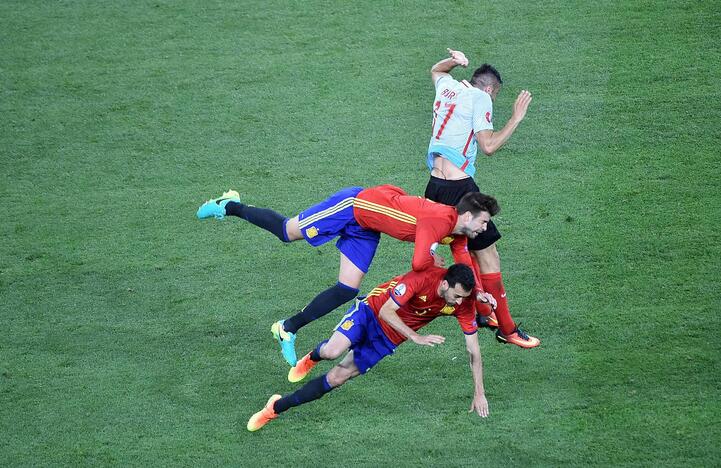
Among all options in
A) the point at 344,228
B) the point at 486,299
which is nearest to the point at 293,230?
the point at 344,228

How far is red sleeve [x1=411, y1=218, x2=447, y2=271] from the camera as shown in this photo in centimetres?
677

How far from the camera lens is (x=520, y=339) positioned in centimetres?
781

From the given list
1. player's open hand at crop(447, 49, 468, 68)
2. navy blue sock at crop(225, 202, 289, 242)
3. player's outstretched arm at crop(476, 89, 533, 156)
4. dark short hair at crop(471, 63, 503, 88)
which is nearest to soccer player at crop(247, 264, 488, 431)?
navy blue sock at crop(225, 202, 289, 242)

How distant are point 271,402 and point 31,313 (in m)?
2.59

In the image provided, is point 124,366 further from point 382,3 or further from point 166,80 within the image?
point 382,3

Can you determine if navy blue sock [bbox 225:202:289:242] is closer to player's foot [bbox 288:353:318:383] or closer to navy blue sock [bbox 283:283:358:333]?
navy blue sock [bbox 283:283:358:333]

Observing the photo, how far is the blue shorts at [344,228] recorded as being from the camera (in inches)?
290

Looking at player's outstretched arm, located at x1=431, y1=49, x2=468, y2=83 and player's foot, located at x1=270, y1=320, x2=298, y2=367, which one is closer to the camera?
player's foot, located at x1=270, y1=320, x2=298, y2=367

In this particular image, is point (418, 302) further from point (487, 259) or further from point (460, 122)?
point (460, 122)

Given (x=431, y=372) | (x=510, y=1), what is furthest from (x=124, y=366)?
(x=510, y=1)

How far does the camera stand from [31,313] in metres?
8.51

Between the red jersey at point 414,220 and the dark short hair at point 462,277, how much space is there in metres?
0.20

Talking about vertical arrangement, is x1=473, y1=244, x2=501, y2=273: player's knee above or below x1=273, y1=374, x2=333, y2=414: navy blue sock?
above

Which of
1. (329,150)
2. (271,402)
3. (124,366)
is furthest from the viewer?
(329,150)
